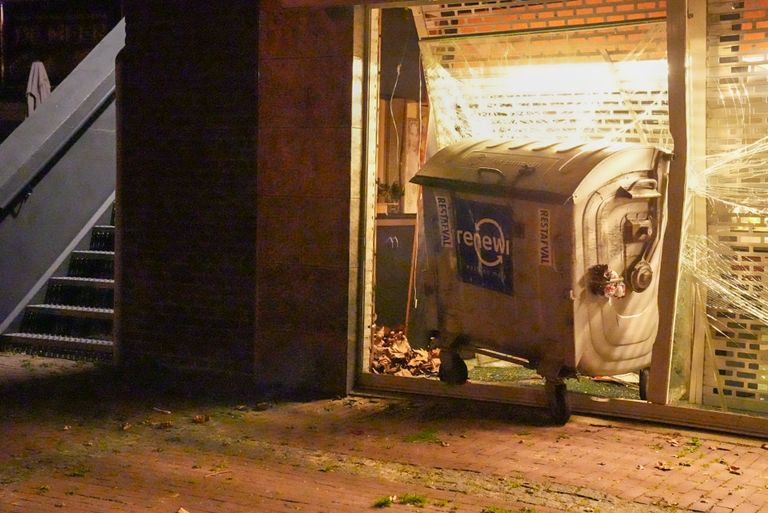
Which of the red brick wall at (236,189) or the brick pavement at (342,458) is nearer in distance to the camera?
the brick pavement at (342,458)

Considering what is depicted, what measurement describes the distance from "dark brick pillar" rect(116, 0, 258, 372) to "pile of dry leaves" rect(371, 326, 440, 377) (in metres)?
1.13

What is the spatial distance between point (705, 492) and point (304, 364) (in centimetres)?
366

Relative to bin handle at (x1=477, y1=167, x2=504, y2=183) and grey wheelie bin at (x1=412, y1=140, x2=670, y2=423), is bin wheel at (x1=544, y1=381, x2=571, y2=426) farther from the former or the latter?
bin handle at (x1=477, y1=167, x2=504, y2=183)

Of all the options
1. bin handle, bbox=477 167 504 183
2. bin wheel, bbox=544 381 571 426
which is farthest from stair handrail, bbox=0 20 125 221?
bin wheel, bbox=544 381 571 426

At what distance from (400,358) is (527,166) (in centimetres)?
277

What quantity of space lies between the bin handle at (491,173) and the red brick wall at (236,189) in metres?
1.32

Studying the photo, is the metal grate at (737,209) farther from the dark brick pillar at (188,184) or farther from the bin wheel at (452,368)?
the dark brick pillar at (188,184)

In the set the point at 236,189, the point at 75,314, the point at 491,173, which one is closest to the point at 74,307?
the point at 75,314

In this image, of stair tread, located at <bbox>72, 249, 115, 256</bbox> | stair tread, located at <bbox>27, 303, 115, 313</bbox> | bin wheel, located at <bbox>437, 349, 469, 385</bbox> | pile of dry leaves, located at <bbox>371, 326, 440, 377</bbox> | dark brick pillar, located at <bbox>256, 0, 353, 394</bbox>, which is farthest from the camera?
stair tread, located at <bbox>72, 249, 115, 256</bbox>

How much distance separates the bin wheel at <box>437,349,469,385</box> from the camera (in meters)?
8.41

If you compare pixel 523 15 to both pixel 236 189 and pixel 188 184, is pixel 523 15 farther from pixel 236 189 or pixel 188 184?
pixel 188 184

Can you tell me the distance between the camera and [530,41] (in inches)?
336

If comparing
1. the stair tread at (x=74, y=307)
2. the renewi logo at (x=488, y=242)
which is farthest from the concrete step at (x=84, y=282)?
the renewi logo at (x=488, y=242)

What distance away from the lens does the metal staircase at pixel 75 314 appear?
10531 mm
